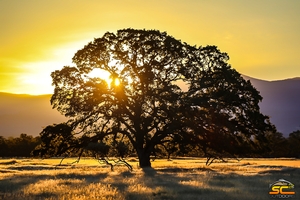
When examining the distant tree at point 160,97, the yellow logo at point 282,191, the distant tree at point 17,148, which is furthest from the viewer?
the distant tree at point 17,148

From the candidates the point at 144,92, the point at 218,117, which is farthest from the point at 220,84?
the point at 144,92

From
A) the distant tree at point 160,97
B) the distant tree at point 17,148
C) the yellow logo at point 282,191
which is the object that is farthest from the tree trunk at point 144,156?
the distant tree at point 17,148

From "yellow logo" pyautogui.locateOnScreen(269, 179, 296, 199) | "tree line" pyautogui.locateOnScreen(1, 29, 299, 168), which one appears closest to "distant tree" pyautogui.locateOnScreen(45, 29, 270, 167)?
"tree line" pyautogui.locateOnScreen(1, 29, 299, 168)

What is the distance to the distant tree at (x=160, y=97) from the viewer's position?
115 feet

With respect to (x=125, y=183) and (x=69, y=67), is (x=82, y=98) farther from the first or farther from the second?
(x=125, y=183)

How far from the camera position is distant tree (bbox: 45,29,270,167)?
34.9m

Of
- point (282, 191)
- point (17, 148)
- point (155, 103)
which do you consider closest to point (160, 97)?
point (155, 103)

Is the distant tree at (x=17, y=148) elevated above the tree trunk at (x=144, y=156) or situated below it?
above

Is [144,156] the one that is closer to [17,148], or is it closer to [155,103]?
[155,103]

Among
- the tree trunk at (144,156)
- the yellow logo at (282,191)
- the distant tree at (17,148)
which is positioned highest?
the distant tree at (17,148)

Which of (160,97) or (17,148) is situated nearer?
(160,97)

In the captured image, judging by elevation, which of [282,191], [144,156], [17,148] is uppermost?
[17,148]

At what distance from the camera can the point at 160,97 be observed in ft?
113

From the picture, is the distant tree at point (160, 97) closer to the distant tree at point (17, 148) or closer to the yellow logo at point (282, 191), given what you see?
the yellow logo at point (282, 191)
